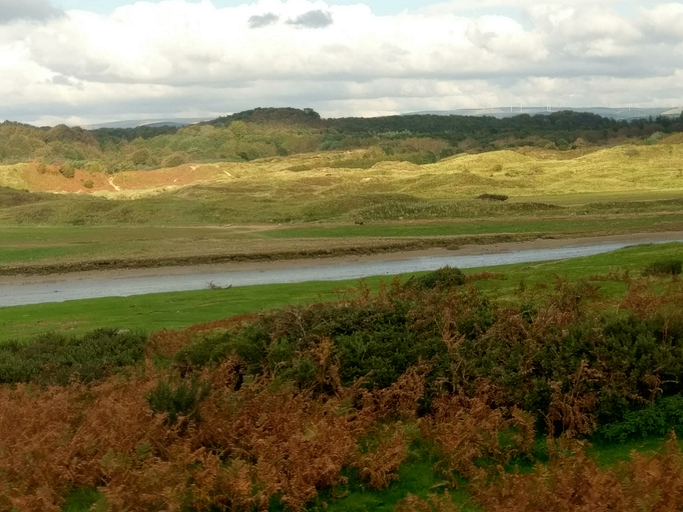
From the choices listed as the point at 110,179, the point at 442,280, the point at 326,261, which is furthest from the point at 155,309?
the point at 110,179

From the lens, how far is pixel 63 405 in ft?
46.6

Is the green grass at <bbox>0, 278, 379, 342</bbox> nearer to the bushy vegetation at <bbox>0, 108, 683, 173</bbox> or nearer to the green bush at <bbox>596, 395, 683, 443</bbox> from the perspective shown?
the green bush at <bbox>596, 395, 683, 443</bbox>

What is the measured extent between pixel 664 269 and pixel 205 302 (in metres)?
15.8

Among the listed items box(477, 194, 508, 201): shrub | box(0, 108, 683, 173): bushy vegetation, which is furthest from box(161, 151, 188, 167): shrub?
box(477, 194, 508, 201): shrub

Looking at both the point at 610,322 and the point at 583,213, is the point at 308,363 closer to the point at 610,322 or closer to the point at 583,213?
the point at 610,322

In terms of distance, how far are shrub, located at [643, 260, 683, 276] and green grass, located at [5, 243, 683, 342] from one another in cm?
109

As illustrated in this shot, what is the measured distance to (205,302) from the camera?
31.6 metres

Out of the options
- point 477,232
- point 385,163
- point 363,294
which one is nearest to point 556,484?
point 363,294

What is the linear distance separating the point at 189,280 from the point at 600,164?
83.1 metres

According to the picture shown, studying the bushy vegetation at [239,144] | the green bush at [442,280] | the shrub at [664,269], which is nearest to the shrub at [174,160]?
the bushy vegetation at [239,144]

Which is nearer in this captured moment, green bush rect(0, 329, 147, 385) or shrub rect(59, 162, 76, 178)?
green bush rect(0, 329, 147, 385)

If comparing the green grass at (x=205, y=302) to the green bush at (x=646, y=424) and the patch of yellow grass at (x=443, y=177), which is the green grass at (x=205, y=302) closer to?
the green bush at (x=646, y=424)

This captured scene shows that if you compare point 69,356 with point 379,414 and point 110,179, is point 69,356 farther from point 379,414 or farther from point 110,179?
point 110,179

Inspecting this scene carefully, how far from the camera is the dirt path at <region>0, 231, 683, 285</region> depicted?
4772 cm
